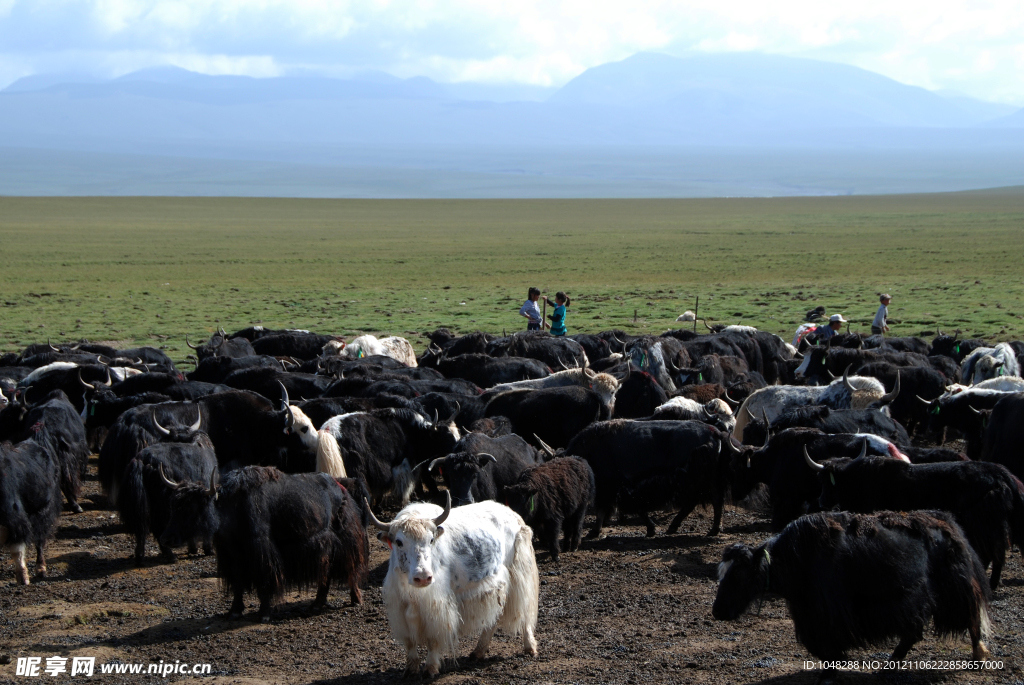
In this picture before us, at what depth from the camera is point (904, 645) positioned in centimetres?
536

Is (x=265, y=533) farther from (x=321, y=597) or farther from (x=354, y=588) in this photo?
(x=354, y=588)

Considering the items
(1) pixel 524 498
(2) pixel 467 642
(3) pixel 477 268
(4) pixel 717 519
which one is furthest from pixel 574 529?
(3) pixel 477 268

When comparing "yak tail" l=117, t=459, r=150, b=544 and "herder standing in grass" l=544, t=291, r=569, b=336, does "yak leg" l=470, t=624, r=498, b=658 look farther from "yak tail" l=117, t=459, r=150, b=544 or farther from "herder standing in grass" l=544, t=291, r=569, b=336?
"herder standing in grass" l=544, t=291, r=569, b=336

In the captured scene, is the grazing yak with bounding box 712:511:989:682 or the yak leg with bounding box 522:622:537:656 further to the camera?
the yak leg with bounding box 522:622:537:656

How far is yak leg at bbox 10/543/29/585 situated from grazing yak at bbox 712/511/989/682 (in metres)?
4.81

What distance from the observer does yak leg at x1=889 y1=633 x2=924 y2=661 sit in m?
5.29

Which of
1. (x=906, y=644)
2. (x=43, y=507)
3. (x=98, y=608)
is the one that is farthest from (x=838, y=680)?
(x=43, y=507)

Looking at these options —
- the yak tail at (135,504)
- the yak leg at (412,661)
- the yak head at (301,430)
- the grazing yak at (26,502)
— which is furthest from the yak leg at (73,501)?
the yak leg at (412,661)

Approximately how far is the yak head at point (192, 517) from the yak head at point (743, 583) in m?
3.14

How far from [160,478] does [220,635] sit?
1.84 metres

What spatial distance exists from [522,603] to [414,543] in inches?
32.7

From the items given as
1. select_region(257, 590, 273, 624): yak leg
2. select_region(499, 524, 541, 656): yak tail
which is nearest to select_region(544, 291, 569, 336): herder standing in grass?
select_region(257, 590, 273, 624): yak leg

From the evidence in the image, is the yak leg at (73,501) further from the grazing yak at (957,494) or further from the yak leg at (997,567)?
the yak leg at (997,567)

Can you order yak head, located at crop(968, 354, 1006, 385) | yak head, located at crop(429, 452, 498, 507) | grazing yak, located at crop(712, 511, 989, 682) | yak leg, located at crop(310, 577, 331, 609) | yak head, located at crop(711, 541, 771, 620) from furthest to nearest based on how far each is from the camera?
yak head, located at crop(968, 354, 1006, 385), yak head, located at crop(429, 452, 498, 507), yak leg, located at crop(310, 577, 331, 609), yak head, located at crop(711, 541, 771, 620), grazing yak, located at crop(712, 511, 989, 682)
